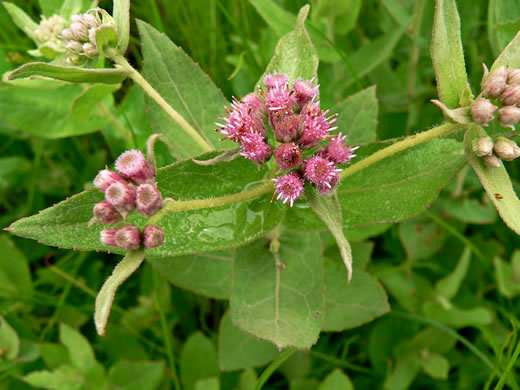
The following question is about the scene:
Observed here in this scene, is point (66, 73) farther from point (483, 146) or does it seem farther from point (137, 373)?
point (137, 373)

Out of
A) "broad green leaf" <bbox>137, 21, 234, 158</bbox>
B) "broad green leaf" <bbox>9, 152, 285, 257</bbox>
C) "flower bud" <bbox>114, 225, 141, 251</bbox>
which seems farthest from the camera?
"broad green leaf" <bbox>137, 21, 234, 158</bbox>

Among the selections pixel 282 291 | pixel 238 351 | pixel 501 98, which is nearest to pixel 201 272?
pixel 238 351

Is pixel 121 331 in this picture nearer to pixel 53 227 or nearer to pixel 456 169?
pixel 53 227

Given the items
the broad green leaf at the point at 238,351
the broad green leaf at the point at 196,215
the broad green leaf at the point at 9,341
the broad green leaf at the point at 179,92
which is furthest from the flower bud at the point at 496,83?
the broad green leaf at the point at 9,341

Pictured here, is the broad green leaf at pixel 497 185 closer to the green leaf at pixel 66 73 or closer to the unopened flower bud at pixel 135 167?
the unopened flower bud at pixel 135 167

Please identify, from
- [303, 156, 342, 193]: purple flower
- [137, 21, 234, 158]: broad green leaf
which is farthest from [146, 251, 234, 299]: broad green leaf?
[303, 156, 342, 193]: purple flower

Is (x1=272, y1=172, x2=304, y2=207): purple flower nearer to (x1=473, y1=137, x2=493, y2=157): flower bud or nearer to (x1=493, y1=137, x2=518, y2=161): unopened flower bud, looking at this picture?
(x1=473, y1=137, x2=493, y2=157): flower bud

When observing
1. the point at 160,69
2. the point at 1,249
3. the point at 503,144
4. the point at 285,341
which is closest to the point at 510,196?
the point at 503,144
